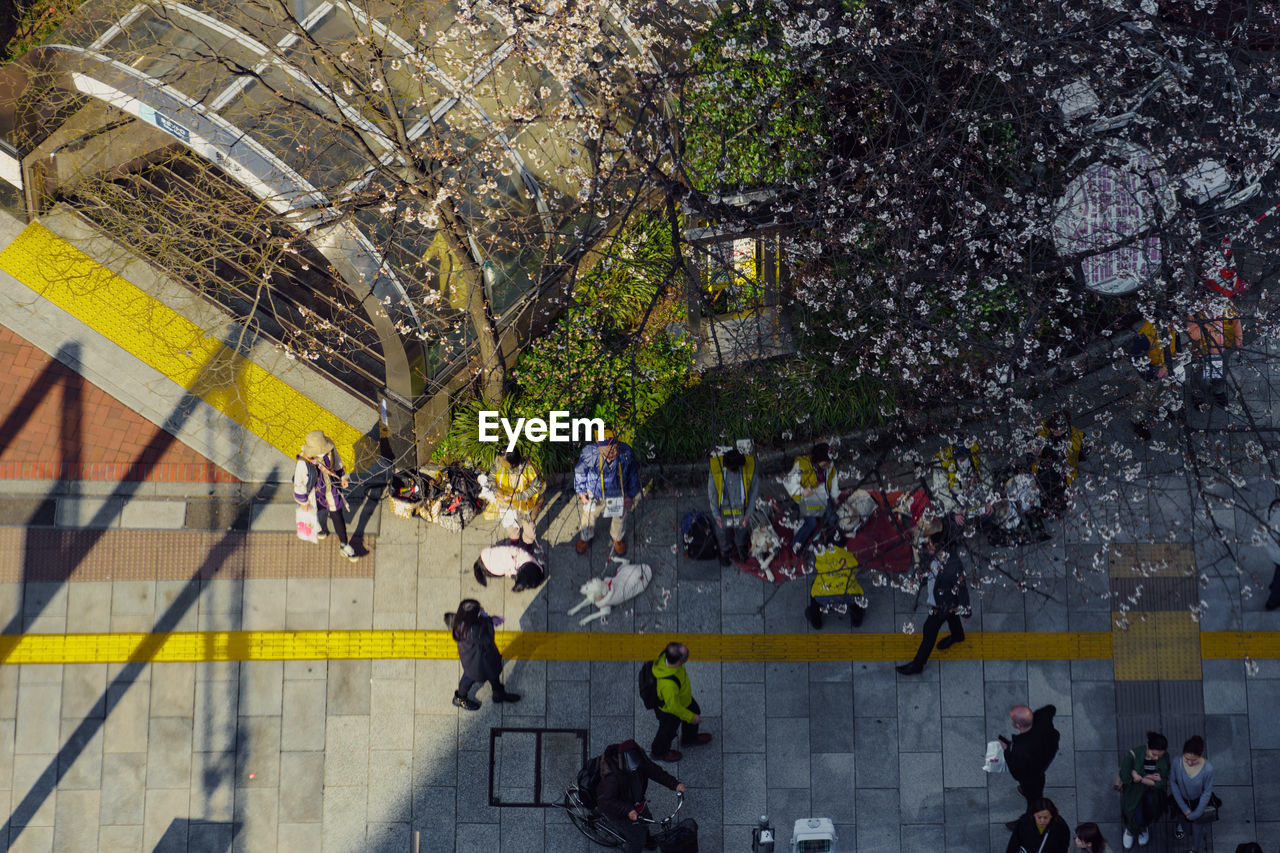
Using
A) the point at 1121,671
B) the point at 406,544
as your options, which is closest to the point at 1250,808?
the point at 1121,671

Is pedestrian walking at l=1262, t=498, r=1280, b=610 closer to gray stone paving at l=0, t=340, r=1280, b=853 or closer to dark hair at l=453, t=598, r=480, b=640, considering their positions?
gray stone paving at l=0, t=340, r=1280, b=853

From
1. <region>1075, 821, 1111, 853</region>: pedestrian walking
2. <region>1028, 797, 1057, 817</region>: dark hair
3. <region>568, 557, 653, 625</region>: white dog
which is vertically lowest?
<region>1075, 821, 1111, 853</region>: pedestrian walking

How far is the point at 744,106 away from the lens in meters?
10.2

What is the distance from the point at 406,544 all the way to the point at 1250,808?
960 centimetres

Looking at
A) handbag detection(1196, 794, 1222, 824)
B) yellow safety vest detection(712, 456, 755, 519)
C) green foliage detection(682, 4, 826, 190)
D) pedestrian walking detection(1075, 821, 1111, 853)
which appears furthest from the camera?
green foliage detection(682, 4, 826, 190)

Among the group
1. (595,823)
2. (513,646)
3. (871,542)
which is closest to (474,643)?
(513,646)

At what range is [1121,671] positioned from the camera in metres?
10.5

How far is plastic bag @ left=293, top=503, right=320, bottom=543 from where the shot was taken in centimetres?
1031

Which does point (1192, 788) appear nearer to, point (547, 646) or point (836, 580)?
point (836, 580)

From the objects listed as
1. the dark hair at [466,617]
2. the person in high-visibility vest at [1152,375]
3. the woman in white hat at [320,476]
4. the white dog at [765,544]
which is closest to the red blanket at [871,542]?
the white dog at [765,544]

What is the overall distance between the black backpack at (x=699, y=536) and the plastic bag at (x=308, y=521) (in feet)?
13.2

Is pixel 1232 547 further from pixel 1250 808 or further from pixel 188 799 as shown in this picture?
pixel 188 799

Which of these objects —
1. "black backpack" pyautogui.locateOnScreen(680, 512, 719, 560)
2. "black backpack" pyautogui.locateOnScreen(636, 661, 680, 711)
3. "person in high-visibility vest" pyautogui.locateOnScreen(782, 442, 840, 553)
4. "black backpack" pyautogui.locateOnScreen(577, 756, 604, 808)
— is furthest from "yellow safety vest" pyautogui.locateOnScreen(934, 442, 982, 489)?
"black backpack" pyautogui.locateOnScreen(577, 756, 604, 808)

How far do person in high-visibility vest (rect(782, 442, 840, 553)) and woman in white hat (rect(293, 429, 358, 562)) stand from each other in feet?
15.9
